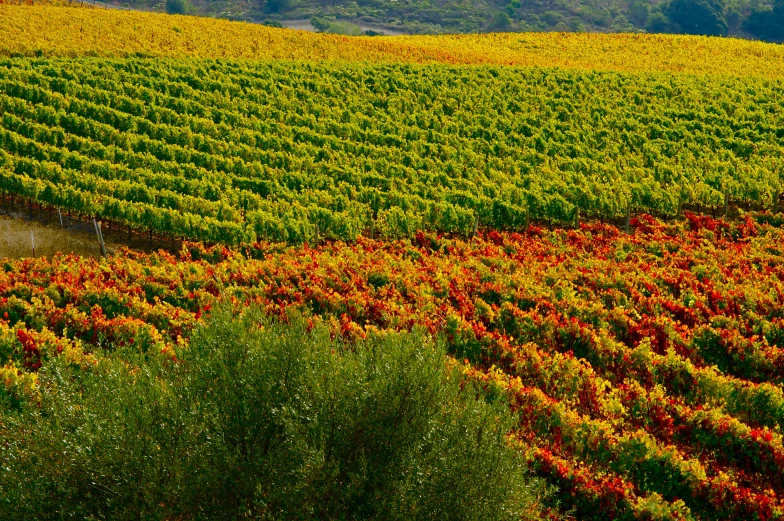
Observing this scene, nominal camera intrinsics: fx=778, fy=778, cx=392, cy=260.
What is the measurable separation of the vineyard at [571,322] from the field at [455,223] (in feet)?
0.27

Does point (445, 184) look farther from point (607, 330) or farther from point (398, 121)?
point (607, 330)

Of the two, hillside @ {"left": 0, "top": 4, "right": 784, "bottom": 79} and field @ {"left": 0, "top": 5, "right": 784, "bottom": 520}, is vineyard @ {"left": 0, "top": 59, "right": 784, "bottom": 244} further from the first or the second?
hillside @ {"left": 0, "top": 4, "right": 784, "bottom": 79}

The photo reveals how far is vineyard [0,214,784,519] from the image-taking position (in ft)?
57.2

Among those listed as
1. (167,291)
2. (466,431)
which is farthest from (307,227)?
(466,431)

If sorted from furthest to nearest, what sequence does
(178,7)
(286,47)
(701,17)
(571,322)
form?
1. (178,7)
2. (701,17)
3. (286,47)
4. (571,322)

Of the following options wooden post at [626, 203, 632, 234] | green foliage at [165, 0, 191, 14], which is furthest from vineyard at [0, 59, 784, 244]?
green foliage at [165, 0, 191, 14]

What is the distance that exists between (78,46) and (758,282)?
140 feet

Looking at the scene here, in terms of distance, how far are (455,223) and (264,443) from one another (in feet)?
69.7

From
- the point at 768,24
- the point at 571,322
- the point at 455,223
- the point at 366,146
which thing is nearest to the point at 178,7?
the point at 768,24

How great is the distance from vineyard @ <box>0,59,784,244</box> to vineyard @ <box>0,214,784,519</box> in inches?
101

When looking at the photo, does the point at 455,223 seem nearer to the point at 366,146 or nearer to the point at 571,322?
→ the point at 366,146

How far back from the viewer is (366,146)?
4116 cm

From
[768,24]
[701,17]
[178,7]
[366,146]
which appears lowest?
[366,146]

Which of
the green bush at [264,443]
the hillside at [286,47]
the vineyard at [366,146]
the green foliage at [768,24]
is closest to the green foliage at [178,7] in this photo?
A: the hillside at [286,47]
